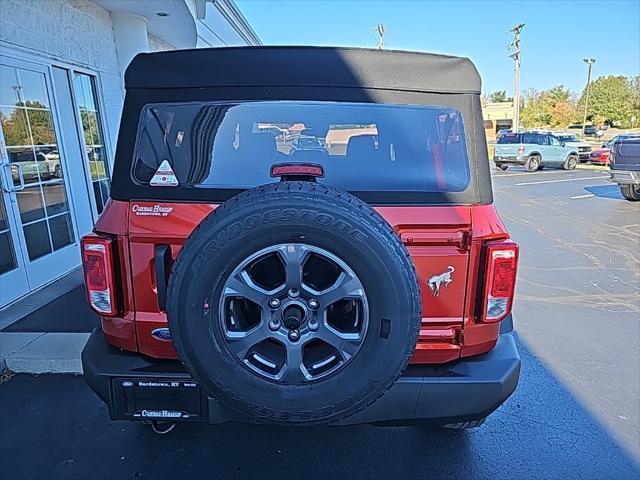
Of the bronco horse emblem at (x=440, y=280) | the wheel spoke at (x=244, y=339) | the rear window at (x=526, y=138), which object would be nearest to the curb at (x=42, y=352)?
the wheel spoke at (x=244, y=339)

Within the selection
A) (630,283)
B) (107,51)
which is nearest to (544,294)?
(630,283)

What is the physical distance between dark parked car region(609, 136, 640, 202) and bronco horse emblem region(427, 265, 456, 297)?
1111 centimetres

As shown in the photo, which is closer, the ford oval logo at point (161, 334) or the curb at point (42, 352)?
the ford oval logo at point (161, 334)

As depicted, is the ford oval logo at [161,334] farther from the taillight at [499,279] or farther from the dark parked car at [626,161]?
the dark parked car at [626,161]

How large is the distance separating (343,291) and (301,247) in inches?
8.8

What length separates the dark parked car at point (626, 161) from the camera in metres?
10.8

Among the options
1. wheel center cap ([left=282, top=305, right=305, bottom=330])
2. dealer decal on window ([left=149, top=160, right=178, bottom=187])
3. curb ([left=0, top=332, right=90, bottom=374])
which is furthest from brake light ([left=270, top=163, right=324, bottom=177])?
curb ([left=0, top=332, right=90, bottom=374])

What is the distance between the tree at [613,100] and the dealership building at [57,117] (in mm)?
57772

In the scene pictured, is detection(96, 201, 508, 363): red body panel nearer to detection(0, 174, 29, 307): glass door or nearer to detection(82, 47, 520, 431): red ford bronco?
detection(82, 47, 520, 431): red ford bronco

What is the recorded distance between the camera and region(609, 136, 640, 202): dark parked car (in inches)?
424

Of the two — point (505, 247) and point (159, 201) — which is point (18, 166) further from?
point (505, 247)

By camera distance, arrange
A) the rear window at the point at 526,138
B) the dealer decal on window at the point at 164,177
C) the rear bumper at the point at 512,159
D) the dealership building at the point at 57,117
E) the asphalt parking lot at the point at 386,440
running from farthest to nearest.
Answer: the rear window at the point at 526,138, the rear bumper at the point at 512,159, the dealership building at the point at 57,117, the asphalt parking lot at the point at 386,440, the dealer decal on window at the point at 164,177

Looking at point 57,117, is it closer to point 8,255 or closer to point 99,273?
point 8,255

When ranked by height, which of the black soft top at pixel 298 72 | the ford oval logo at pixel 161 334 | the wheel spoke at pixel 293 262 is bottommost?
the ford oval logo at pixel 161 334
